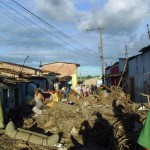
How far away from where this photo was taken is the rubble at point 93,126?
1343 cm

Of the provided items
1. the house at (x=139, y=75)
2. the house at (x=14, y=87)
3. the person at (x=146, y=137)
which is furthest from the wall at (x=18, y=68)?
the person at (x=146, y=137)

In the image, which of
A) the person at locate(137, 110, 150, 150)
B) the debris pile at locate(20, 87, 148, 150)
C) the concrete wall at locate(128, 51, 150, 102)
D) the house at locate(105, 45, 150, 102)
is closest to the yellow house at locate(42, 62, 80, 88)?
the house at locate(105, 45, 150, 102)

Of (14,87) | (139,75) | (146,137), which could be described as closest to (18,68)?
(14,87)

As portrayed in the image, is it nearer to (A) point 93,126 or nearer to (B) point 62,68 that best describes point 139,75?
(A) point 93,126

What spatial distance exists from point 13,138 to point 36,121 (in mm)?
6333

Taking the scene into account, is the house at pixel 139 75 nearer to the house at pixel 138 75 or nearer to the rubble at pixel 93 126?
the house at pixel 138 75

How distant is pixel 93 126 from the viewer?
16938 mm

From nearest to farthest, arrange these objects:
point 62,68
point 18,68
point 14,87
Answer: point 14,87
point 18,68
point 62,68

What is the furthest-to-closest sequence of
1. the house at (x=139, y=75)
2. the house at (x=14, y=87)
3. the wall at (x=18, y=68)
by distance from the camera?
the wall at (x=18, y=68)
the house at (x=139, y=75)
the house at (x=14, y=87)

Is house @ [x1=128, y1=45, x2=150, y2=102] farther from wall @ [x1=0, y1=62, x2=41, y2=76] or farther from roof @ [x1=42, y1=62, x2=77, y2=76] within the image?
roof @ [x1=42, y1=62, x2=77, y2=76]

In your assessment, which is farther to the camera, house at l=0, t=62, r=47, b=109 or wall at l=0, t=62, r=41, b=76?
wall at l=0, t=62, r=41, b=76

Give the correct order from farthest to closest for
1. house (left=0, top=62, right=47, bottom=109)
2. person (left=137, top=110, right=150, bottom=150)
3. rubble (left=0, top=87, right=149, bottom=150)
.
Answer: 1. house (left=0, top=62, right=47, bottom=109)
2. rubble (left=0, top=87, right=149, bottom=150)
3. person (left=137, top=110, right=150, bottom=150)

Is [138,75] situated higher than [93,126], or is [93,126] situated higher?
[138,75]

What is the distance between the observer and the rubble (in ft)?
44.1
